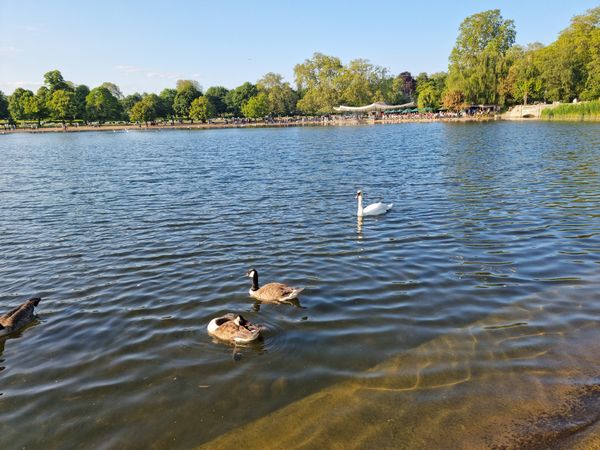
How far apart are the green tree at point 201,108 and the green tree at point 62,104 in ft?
130

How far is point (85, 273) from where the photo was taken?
37.5 ft

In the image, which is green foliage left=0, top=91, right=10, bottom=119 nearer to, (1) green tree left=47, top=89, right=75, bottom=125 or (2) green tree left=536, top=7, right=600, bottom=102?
(1) green tree left=47, top=89, right=75, bottom=125

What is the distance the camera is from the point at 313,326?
810 centimetres

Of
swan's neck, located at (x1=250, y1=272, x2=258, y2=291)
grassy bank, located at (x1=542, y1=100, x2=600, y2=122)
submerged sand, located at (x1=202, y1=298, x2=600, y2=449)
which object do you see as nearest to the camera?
submerged sand, located at (x1=202, y1=298, x2=600, y2=449)

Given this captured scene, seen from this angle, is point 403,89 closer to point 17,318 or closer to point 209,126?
point 209,126

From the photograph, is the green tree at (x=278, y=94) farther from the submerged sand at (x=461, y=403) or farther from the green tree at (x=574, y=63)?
the submerged sand at (x=461, y=403)

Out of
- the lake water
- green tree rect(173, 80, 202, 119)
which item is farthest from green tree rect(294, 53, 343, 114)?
the lake water

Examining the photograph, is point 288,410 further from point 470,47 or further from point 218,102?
point 218,102

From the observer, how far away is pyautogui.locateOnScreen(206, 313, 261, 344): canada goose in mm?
7430

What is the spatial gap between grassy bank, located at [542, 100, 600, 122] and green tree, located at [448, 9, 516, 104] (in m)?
28.1

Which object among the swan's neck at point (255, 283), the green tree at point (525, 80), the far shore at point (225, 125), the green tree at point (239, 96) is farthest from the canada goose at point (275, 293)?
the green tree at point (239, 96)

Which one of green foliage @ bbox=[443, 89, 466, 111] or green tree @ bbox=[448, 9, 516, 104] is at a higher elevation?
green tree @ bbox=[448, 9, 516, 104]

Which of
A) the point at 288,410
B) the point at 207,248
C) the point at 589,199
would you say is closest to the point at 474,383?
the point at 288,410

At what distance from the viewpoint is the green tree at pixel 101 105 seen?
145m
